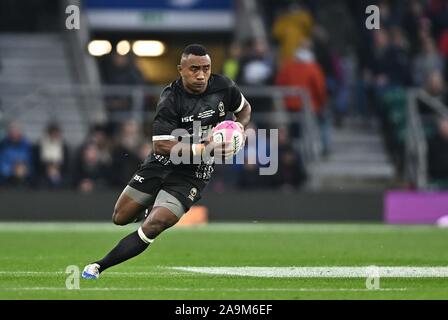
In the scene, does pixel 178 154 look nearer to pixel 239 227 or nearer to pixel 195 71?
pixel 195 71

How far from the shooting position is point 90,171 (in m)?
22.7

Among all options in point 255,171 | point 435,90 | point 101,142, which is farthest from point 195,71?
point 435,90

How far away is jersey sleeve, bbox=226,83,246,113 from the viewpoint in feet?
40.6

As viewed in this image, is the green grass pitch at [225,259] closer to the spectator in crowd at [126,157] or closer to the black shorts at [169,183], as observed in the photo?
the black shorts at [169,183]

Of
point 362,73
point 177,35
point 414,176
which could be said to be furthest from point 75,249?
point 177,35

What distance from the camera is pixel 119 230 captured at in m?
19.8

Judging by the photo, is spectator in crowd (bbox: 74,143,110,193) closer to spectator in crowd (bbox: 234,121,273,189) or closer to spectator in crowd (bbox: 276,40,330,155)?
spectator in crowd (bbox: 234,121,273,189)

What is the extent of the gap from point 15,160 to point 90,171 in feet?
4.46

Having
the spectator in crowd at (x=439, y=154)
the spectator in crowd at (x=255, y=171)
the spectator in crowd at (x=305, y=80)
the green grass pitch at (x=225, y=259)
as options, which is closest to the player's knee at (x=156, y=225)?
the green grass pitch at (x=225, y=259)

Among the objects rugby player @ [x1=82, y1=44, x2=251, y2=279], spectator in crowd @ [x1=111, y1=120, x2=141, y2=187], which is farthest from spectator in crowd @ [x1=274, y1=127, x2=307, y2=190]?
rugby player @ [x1=82, y1=44, x2=251, y2=279]

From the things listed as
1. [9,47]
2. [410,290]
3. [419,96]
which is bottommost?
[410,290]

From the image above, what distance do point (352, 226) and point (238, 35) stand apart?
741 cm

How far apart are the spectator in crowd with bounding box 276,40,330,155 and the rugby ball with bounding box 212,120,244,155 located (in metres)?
12.0

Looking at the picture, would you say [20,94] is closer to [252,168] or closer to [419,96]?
[252,168]
